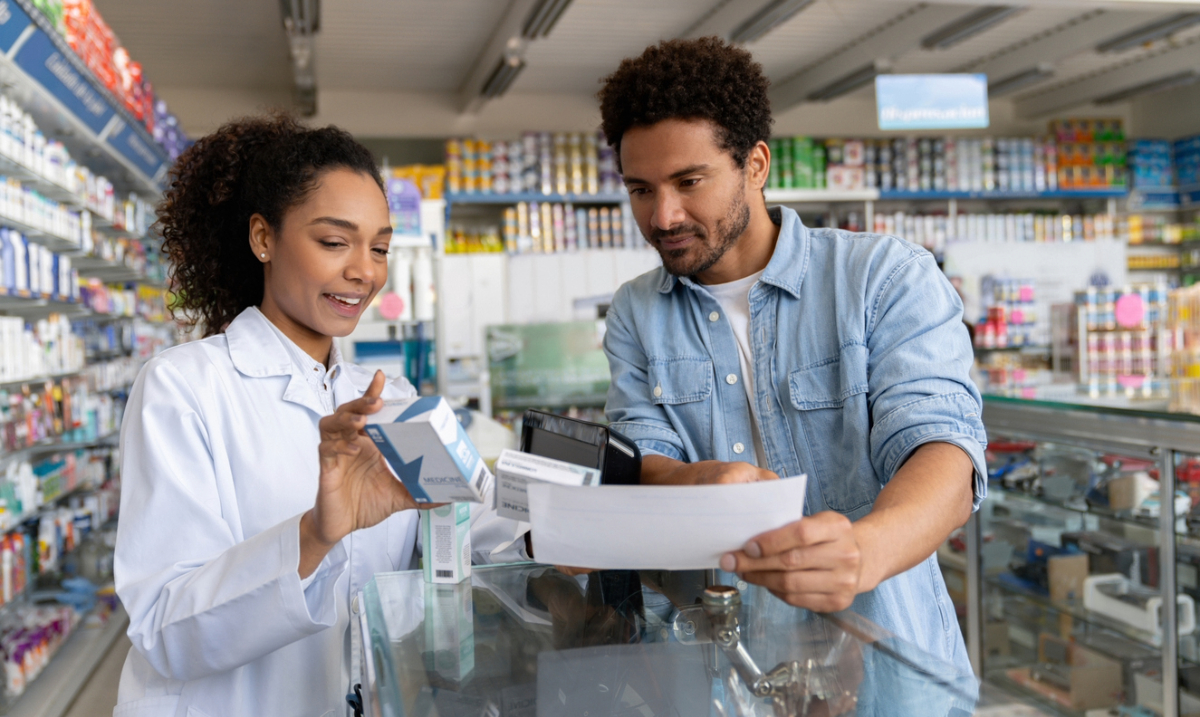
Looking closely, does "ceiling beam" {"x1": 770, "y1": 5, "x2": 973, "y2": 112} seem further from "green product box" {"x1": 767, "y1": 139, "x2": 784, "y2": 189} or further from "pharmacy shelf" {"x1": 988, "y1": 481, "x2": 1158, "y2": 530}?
"pharmacy shelf" {"x1": 988, "y1": 481, "x2": 1158, "y2": 530}

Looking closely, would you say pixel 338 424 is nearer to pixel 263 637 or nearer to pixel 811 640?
pixel 263 637

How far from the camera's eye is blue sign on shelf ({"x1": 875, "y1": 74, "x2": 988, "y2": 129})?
5164 mm

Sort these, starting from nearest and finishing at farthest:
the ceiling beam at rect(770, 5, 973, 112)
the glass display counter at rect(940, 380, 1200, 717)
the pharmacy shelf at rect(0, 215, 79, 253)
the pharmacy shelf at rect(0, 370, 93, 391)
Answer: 1. the glass display counter at rect(940, 380, 1200, 717)
2. the pharmacy shelf at rect(0, 215, 79, 253)
3. the pharmacy shelf at rect(0, 370, 93, 391)
4. the ceiling beam at rect(770, 5, 973, 112)

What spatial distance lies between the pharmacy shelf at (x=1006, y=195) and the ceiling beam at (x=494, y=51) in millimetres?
3710

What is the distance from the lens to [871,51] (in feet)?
24.5

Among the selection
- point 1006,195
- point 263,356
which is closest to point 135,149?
point 263,356

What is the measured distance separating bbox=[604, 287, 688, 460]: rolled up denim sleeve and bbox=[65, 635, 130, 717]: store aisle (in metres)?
2.96

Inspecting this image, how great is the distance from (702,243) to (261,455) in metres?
0.79

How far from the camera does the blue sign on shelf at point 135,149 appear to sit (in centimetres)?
484

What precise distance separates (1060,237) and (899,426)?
329 inches

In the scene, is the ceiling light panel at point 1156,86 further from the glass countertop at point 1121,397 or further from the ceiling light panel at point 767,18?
the glass countertop at point 1121,397

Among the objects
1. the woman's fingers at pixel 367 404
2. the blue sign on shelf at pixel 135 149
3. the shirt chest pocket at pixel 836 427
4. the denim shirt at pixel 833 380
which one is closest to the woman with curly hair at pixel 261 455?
the woman's fingers at pixel 367 404

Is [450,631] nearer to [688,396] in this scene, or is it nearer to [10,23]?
[688,396]

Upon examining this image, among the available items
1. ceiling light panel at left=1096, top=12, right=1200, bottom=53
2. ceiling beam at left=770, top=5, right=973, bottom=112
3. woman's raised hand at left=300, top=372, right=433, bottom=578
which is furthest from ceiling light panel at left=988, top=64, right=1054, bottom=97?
woman's raised hand at left=300, top=372, right=433, bottom=578
